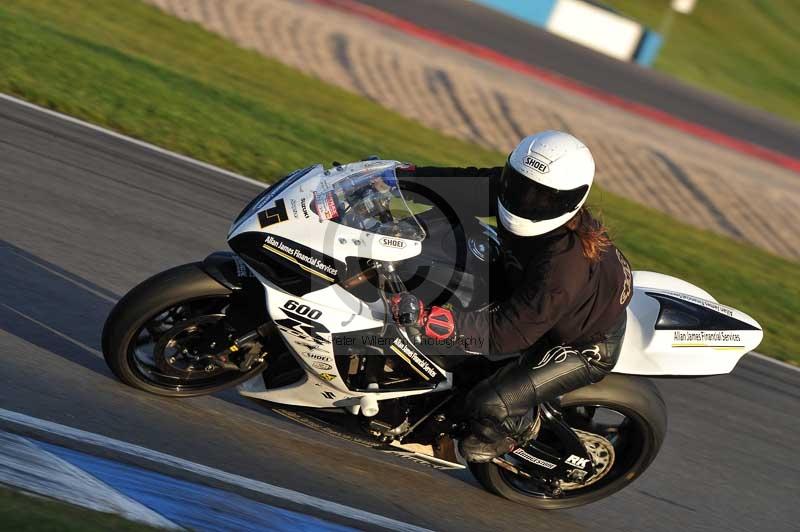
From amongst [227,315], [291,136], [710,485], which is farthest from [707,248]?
[227,315]

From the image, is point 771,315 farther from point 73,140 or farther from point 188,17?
point 188,17

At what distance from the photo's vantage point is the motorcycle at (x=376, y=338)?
13.9 ft

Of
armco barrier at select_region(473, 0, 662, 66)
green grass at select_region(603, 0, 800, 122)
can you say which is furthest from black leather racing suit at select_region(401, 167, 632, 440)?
green grass at select_region(603, 0, 800, 122)

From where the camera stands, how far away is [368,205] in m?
4.22

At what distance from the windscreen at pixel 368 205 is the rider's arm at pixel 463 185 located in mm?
177

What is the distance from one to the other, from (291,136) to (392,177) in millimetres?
6559

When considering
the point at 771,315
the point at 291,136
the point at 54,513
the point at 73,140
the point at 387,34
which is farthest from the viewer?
the point at 387,34

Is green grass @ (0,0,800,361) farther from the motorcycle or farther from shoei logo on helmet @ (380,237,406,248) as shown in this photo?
shoei logo on helmet @ (380,237,406,248)

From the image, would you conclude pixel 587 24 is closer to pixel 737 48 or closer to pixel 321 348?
pixel 737 48

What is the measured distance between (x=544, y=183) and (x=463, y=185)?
65 cm

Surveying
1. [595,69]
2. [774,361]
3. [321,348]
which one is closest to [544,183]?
[321,348]

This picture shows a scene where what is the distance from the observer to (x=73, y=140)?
822 cm

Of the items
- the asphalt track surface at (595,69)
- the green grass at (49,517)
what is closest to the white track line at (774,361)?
the green grass at (49,517)

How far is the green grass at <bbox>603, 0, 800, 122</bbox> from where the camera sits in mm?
26672
